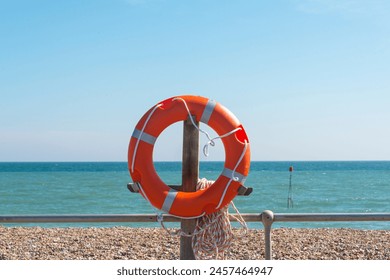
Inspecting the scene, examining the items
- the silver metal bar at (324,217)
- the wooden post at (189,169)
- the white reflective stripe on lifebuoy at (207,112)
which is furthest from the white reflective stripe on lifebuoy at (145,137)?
the silver metal bar at (324,217)

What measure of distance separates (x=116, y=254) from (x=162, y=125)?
2.98m

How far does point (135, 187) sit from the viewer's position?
134 inches

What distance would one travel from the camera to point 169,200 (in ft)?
10.9

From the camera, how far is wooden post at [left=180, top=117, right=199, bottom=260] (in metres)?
3.33

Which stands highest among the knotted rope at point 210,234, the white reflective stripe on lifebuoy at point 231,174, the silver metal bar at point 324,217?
the white reflective stripe on lifebuoy at point 231,174

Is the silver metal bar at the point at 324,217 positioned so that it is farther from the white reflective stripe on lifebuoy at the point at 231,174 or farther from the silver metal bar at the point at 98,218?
the white reflective stripe on lifebuoy at the point at 231,174

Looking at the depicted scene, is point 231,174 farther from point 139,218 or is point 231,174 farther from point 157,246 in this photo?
point 157,246

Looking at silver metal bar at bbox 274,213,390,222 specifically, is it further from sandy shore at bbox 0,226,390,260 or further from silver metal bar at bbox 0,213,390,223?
sandy shore at bbox 0,226,390,260

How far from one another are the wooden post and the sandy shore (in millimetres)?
2563

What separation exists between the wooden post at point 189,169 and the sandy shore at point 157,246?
8.41 ft

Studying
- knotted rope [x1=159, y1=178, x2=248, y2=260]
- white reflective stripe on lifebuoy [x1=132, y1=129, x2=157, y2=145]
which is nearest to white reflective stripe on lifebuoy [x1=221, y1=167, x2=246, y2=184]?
knotted rope [x1=159, y1=178, x2=248, y2=260]

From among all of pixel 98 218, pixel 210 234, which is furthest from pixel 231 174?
pixel 98 218

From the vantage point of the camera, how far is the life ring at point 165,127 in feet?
10.9
